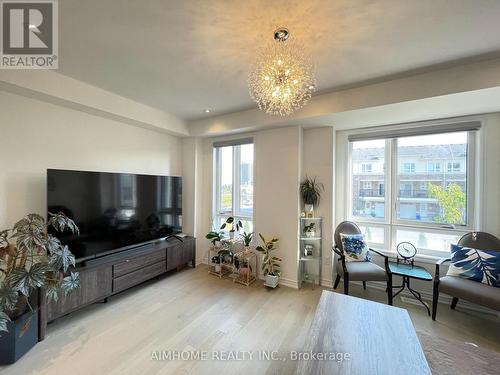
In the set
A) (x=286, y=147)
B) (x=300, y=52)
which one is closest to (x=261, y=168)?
(x=286, y=147)

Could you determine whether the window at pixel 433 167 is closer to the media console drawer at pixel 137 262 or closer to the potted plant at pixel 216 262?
the potted plant at pixel 216 262

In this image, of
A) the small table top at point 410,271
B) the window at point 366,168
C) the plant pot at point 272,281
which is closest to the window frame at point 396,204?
the window at point 366,168

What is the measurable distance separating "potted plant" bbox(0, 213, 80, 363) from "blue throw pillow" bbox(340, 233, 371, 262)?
3189mm

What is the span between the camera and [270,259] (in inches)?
129

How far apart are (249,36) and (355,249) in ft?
9.34

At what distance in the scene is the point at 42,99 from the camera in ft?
7.55

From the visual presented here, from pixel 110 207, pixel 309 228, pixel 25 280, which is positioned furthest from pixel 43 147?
pixel 309 228

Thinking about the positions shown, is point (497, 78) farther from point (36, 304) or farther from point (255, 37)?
point (36, 304)

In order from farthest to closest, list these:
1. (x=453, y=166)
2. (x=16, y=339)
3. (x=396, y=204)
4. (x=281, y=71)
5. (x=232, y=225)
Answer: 1. (x=232, y=225)
2. (x=396, y=204)
3. (x=453, y=166)
4. (x=16, y=339)
5. (x=281, y=71)

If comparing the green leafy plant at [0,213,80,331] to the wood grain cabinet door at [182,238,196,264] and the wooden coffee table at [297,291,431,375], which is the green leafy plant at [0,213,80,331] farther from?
the wooden coffee table at [297,291,431,375]

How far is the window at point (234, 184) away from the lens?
12.4 ft

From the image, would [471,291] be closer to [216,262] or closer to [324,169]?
[324,169]

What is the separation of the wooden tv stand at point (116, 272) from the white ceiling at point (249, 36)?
2140mm

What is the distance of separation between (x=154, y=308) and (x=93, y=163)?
2023mm
